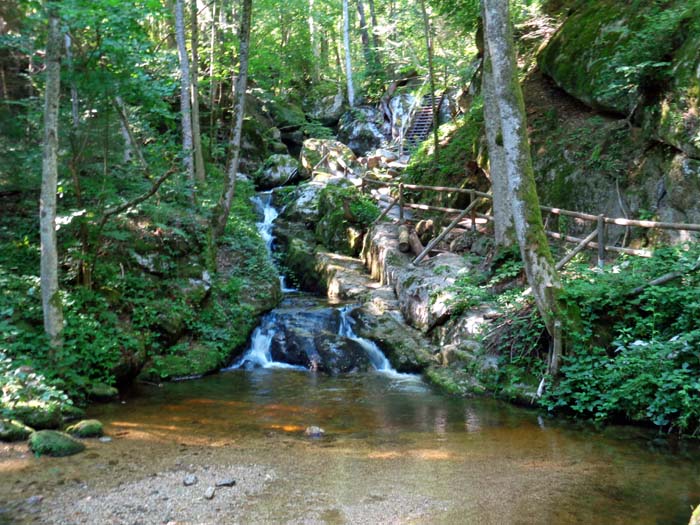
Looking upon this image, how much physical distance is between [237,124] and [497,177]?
6163 mm

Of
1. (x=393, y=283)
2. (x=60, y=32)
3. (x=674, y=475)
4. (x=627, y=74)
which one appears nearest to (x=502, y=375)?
(x=674, y=475)

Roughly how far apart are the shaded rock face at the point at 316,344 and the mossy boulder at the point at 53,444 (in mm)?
5226

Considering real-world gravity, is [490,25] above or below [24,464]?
above

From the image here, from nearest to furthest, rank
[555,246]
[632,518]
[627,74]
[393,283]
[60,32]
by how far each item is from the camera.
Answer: [632,518]
[60,32]
[627,74]
[555,246]
[393,283]

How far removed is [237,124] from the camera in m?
13.5

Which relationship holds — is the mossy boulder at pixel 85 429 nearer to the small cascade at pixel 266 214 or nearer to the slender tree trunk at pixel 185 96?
the slender tree trunk at pixel 185 96

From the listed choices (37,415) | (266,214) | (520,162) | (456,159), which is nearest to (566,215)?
(520,162)

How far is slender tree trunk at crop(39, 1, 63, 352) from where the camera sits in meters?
7.71

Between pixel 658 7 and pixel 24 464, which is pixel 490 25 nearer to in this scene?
pixel 658 7

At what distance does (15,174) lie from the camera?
9266 mm

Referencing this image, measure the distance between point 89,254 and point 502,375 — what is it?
682 cm

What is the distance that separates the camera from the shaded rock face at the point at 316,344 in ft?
35.7

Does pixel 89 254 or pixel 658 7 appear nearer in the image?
pixel 89 254

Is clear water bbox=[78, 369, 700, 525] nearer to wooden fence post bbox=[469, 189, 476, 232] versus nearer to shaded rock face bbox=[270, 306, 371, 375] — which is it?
shaded rock face bbox=[270, 306, 371, 375]
